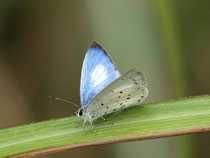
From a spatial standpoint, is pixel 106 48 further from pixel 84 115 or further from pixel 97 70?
pixel 84 115

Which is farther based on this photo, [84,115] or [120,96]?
[84,115]

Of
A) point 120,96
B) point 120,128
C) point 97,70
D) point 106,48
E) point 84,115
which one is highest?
point 106,48

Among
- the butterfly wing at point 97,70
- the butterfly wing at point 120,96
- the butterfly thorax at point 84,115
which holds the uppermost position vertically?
the butterfly wing at point 97,70

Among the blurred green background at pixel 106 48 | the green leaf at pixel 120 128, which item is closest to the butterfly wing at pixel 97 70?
the blurred green background at pixel 106 48

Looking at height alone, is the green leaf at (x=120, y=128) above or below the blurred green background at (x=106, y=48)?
below

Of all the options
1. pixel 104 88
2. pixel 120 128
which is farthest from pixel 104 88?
pixel 120 128

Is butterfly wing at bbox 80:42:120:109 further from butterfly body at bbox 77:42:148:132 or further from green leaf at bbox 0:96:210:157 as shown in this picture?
green leaf at bbox 0:96:210:157

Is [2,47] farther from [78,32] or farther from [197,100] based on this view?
[197,100]

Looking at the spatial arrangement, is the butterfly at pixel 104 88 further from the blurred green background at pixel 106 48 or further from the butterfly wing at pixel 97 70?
the blurred green background at pixel 106 48
